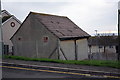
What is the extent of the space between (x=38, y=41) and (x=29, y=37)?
1.50 metres

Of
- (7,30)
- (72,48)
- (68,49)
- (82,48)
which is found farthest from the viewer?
(7,30)

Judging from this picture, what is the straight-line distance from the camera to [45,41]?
66.0ft

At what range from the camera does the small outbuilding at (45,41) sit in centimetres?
1941

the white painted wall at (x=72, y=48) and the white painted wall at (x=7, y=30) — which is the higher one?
the white painted wall at (x=7, y=30)

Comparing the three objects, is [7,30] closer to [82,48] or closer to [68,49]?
[82,48]

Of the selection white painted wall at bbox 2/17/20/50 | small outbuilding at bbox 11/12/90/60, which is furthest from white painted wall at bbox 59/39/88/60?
white painted wall at bbox 2/17/20/50

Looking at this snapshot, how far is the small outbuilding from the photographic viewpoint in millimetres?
19406

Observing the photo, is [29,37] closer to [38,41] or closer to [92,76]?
[38,41]

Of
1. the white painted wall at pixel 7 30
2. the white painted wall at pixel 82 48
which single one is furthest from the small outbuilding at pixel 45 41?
the white painted wall at pixel 7 30

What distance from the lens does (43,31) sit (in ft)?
66.6

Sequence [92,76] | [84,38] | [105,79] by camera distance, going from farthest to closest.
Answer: [84,38], [92,76], [105,79]

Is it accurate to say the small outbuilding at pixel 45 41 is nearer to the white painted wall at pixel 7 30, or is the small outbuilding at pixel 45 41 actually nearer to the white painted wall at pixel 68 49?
the white painted wall at pixel 68 49

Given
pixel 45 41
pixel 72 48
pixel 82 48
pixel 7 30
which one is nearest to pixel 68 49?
pixel 72 48

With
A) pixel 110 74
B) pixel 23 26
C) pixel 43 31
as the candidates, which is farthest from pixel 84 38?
pixel 110 74
